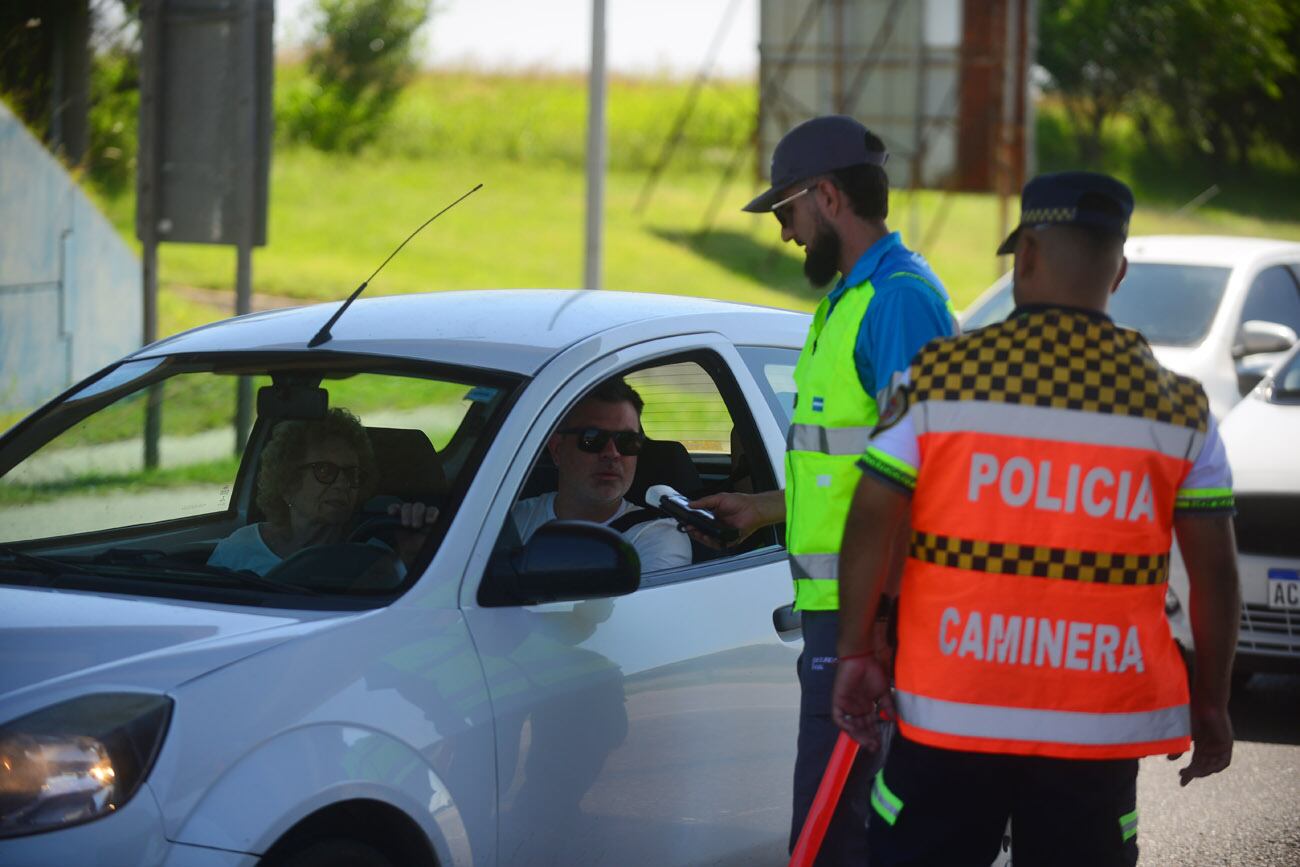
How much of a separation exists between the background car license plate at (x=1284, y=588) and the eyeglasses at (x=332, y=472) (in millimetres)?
4267

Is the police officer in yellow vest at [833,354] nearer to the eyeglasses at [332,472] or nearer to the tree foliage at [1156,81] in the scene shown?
the eyeglasses at [332,472]

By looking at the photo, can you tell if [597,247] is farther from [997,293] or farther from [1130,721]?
[1130,721]

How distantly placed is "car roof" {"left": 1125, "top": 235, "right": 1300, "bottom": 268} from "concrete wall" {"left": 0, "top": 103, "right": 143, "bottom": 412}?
7.52 meters

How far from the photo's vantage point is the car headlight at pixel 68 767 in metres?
2.94

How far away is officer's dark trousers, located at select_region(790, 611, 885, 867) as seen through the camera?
374cm

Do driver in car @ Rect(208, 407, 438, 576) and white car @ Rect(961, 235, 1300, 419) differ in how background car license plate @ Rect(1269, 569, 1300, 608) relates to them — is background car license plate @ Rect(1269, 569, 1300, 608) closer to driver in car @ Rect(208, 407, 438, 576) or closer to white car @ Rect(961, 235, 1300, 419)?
white car @ Rect(961, 235, 1300, 419)

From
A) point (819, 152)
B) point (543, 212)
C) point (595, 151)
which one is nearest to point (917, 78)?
point (543, 212)

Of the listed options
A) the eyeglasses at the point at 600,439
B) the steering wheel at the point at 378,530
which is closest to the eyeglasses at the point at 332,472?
the steering wheel at the point at 378,530

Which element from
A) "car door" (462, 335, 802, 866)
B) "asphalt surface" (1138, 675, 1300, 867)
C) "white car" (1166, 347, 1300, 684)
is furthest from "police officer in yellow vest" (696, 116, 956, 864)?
"white car" (1166, 347, 1300, 684)

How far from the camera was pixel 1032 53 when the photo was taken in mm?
27609

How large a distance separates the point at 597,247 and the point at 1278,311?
5205 millimetres

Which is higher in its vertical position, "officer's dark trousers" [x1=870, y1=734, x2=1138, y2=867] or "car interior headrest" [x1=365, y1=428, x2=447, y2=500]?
"car interior headrest" [x1=365, y1=428, x2=447, y2=500]

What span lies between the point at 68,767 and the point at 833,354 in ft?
5.57

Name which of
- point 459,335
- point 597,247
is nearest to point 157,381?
point 459,335
